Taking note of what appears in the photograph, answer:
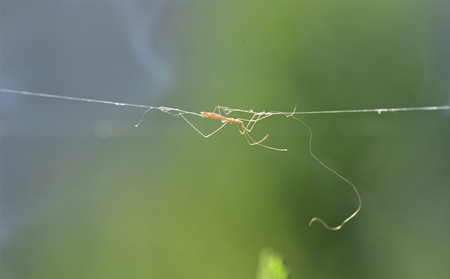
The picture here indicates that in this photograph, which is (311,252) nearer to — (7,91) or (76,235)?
(76,235)

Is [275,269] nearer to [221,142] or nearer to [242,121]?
[242,121]

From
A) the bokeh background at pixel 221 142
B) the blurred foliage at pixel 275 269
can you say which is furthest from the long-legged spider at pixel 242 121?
the blurred foliage at pixel 275 269

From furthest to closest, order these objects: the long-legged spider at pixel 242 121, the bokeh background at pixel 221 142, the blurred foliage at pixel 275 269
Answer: the bokeh background at pixel 221 142, the long-legged spider at pixel 242 121, the blurred foliage at pixel 275 269

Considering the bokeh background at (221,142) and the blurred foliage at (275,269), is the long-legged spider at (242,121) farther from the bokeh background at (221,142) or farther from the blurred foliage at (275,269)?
the blurred foliage at (275,269)

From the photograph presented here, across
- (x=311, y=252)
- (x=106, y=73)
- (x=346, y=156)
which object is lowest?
(x=311, y=252)

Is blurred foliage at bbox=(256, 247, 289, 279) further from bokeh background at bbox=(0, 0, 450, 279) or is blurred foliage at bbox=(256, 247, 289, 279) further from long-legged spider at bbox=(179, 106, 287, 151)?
bokeh background at bbox=(0, 0, 450, 279)

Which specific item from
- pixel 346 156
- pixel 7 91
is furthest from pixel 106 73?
pixel 346 156

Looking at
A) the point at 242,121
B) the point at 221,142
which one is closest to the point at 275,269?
the point at 242,121

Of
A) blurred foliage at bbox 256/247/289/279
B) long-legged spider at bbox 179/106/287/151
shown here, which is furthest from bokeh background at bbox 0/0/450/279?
blurred foliage at bbox 256/247/289/279
